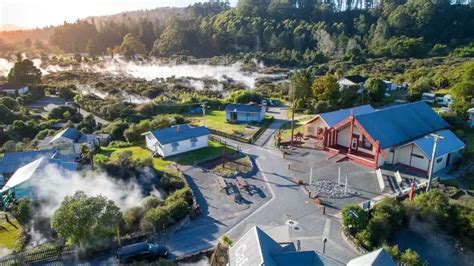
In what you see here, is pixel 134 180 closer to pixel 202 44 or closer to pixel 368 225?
pixel 368 225

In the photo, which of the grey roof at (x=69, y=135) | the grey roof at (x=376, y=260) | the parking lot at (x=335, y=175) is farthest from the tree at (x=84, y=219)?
the grey roof at (x=69, y=135)

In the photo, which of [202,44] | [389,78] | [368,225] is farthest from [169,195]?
[202,44]

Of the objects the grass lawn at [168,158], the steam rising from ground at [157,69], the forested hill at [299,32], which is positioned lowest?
the steam rising from ground at [157,69]

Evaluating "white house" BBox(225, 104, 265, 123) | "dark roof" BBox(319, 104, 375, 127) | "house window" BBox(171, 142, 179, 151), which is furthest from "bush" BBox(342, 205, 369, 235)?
"white house" BBox(225, 104, 265, 123)

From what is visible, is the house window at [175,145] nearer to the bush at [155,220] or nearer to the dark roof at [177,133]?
the dark roof at [177,133]

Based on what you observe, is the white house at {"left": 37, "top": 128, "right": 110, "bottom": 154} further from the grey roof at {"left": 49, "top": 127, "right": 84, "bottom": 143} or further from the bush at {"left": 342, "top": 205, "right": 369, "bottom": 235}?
the bush at {"left": 342, "top": 205, "right": 369, "bottom": 235}

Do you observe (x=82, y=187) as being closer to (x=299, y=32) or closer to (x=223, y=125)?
(x=223, y=125)
